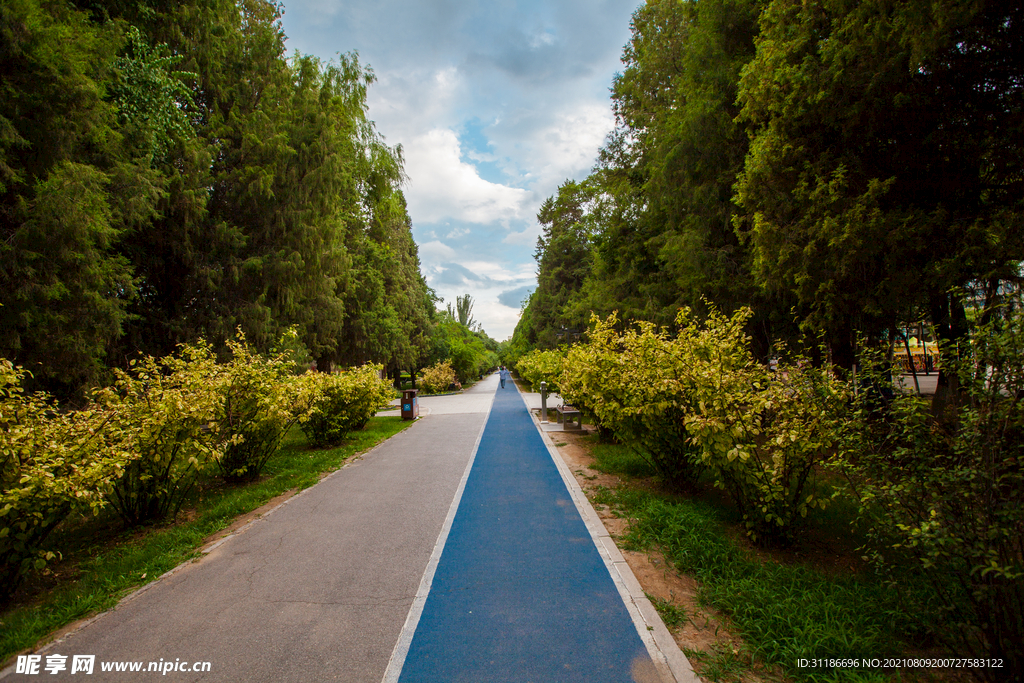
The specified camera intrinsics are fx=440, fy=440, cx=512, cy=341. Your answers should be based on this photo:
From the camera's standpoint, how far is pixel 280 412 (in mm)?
7438

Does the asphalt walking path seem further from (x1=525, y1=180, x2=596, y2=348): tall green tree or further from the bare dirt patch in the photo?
(x1=525, y1=180, x2=596, y2=348): tall green tree

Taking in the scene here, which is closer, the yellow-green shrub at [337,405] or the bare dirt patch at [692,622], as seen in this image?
the bare dirt patch at [692,622]

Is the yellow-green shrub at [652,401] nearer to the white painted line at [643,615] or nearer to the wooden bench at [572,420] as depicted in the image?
the white painted line at [643,615]

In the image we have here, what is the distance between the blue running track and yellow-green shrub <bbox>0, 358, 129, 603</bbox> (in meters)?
3.24

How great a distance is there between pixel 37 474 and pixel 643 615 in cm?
502

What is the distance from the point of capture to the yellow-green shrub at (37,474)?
12.0 ft

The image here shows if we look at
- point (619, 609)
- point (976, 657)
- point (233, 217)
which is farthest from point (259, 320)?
point (976, 657)

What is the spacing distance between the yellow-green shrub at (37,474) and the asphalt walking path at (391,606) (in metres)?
1.03

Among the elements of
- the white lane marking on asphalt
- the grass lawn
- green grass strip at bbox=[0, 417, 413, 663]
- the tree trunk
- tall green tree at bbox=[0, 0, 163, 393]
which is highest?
tall green tree at bbox=[0, 0, 163, 393]

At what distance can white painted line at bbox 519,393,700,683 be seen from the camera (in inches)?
112

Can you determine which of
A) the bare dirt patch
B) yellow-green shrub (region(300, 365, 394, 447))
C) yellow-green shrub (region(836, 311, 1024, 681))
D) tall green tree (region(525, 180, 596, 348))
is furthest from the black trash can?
tall green tree (region(525, 180, 596, 348))

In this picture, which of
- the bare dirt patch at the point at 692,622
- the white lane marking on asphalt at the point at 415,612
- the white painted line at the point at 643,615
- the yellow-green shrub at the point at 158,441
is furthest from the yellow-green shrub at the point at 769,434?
the yellow-green shrub at the point at 158,441

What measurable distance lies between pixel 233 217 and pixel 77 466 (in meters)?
11.8

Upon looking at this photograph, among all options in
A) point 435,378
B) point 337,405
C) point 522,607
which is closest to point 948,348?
point 522,607
